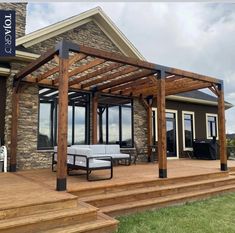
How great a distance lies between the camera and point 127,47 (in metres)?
11.4

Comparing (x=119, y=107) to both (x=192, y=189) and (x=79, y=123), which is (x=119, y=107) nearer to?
(x=79, y=123)

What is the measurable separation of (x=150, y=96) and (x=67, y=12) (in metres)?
6.90

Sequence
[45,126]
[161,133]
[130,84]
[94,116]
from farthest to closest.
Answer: [94,116] < [130,84] < [45,126] < [161,133]

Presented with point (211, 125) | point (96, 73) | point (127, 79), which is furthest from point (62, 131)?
point (211, 125)

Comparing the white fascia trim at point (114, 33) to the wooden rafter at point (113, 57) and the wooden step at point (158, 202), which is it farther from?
the wooden step at point (158, 202)

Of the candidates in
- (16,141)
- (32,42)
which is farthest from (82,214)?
(32,42)

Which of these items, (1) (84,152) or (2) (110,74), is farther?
→ (2) (110,74)

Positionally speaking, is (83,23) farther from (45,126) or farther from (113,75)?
(45,126)

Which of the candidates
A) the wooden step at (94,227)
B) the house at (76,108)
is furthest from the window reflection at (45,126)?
the wooden step at (94,227)

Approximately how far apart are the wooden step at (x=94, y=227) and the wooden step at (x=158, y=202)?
0.76 metres

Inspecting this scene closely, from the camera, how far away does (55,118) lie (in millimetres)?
9070

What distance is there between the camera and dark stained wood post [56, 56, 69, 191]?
16.9 feet

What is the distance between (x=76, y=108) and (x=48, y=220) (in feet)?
20.5

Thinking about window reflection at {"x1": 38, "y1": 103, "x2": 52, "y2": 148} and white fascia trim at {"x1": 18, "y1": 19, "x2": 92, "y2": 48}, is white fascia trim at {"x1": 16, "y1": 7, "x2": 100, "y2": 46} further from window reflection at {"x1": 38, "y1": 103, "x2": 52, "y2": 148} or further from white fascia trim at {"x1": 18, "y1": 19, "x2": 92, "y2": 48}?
window reflection at {"x1": 38, "y1": 103, "x2": 52, "y2": 148}
